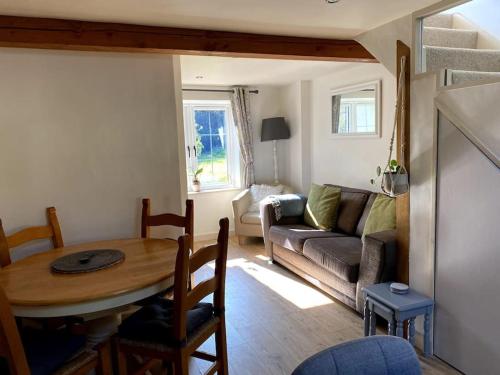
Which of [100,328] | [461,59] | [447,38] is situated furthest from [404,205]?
[100,328]

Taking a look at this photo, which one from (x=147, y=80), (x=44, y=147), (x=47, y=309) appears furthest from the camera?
(x=147, y=80)

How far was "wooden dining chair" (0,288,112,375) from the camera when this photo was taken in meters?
1.39

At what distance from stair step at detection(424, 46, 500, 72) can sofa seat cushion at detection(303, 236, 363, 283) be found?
1503 millimetres

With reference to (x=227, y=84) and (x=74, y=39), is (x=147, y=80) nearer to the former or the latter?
(x=74, y=39)

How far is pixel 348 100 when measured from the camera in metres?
4.24

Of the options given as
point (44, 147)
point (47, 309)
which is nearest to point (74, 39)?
point (44, 147)

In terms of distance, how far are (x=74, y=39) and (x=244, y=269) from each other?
2.72 m

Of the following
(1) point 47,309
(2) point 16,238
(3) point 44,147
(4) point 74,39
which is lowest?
(1) point 47,309

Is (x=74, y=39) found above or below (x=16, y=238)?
above

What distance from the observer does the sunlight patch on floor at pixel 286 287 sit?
3.19m

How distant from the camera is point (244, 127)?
206 inches

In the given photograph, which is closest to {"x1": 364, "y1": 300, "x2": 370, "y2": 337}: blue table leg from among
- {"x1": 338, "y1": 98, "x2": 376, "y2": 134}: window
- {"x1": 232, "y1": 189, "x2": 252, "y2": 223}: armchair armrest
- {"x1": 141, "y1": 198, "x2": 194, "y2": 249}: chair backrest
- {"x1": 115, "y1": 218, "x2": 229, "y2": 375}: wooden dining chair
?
{"x1": 115, "y1": 218, "x2": 229, "y2": 375}: wooden dining chair

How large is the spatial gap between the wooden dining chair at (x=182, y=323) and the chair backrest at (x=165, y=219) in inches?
25.5

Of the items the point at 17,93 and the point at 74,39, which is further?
the point at 17,93
